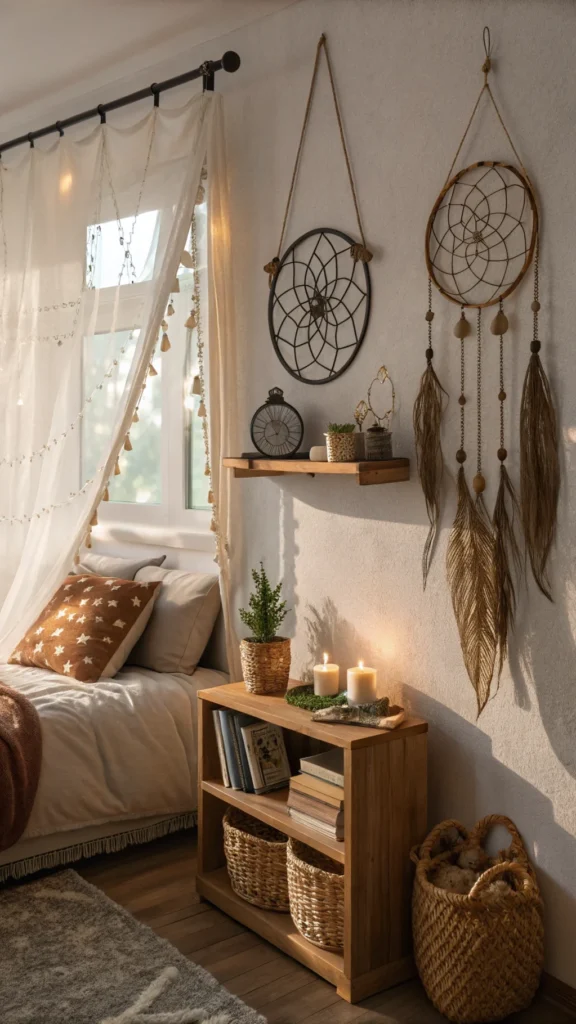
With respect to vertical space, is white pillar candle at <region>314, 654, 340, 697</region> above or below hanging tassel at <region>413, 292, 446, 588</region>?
below

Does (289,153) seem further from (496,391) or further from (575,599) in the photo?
(575,599)

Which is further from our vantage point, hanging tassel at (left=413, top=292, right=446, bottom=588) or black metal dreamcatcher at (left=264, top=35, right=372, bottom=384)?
black metal dreamcatcher at (left=264, top=35, right=372, bottom=384)

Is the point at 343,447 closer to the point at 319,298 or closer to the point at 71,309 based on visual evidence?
the point at 319,298

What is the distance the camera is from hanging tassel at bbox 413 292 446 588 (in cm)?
241

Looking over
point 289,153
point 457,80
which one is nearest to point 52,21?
point 289,153

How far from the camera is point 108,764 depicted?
2.89m

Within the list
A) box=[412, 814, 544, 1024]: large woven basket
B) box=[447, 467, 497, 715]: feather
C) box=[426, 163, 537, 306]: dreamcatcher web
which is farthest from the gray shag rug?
box=[426, 163, 537, 306]: dreamcatcher web

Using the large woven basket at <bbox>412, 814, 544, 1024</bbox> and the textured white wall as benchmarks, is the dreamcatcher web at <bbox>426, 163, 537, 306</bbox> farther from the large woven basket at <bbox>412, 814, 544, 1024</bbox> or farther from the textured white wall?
the large woven basket at <bbox>412, 814, 544, 1024</bbox>

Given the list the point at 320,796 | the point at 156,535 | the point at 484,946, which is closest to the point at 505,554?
the point at 320,796

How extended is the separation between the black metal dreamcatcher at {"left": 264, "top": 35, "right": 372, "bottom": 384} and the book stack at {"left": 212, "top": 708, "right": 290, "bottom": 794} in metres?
1.03

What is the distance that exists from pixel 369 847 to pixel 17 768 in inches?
41.9

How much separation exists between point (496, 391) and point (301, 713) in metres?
0.97

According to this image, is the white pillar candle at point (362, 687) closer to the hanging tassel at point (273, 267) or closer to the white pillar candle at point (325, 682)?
the white pillar candle at point (325, 682)

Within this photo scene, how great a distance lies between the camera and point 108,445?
310cm
